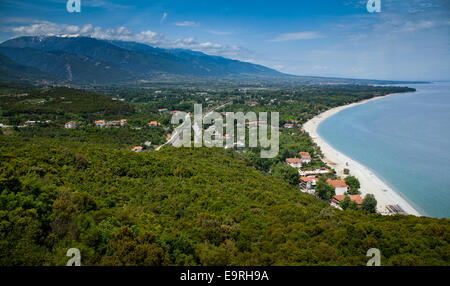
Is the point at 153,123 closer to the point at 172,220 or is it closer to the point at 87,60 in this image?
the point at 172,220

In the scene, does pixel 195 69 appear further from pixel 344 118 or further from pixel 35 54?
pixel 344 118

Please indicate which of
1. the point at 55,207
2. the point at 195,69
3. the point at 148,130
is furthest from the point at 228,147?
the point at 195,69

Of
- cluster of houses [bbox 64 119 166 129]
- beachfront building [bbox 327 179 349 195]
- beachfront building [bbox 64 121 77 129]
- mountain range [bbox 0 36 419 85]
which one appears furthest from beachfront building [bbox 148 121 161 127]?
mountain range [bbox 0 36 419 85]

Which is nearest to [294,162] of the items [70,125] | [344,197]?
[344,197]

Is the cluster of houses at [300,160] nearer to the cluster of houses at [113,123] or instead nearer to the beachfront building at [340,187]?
the beachfront building at [340,187]

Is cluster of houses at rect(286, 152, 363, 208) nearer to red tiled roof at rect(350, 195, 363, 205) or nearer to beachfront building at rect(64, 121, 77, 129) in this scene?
red tiled roof at rect(350, 195, 363, 205)

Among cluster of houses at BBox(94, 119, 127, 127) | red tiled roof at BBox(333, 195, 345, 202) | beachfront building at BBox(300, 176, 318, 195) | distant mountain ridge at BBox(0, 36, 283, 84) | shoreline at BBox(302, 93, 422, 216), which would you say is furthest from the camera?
distant mountain ridge at BBox(0, 36, 283, 84)
